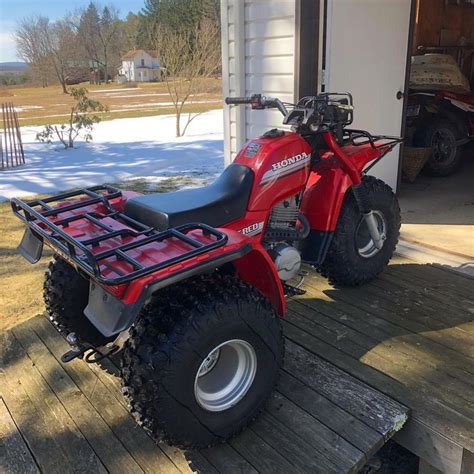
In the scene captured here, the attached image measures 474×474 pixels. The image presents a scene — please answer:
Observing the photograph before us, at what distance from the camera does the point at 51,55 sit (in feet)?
109

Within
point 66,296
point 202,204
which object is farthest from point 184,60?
point 202,204

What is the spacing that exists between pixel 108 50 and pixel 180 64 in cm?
3729

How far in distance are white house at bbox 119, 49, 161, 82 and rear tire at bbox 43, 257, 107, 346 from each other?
53473 mm

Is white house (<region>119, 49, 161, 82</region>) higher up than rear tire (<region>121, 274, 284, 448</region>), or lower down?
higher up

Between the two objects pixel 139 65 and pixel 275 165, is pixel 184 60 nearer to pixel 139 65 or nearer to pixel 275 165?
pixel 275 165

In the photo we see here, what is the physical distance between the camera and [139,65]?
54.9m

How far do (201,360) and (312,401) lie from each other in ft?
2.03

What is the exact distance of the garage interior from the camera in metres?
4.11

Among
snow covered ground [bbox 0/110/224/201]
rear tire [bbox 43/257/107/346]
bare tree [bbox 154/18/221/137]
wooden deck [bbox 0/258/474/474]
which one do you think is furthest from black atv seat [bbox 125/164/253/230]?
bare tree [bbox 154/18/221/137]

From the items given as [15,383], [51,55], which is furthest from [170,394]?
[51,55]

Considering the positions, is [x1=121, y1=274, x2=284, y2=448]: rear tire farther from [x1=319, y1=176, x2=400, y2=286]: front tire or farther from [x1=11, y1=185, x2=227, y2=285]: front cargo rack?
[x1=319, y1=176, x2=400, y2=286]: front tire

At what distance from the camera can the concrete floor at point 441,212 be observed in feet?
13.1

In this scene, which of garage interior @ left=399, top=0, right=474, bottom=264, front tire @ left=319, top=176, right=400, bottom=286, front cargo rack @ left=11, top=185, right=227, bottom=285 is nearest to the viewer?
front cargo rack @ left=11, top=185, right=227, bottom=285

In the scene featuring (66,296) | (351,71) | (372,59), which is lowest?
(66,296)
